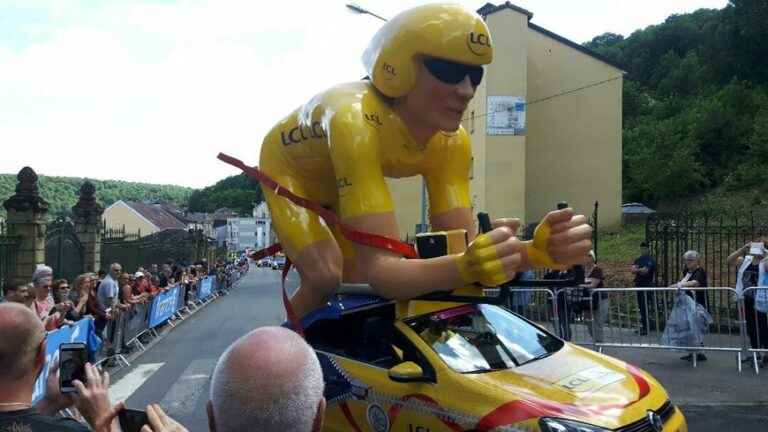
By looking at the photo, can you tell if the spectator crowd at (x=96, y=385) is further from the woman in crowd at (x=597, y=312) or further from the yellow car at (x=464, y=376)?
the woman in crowd at (x=597, y=312)

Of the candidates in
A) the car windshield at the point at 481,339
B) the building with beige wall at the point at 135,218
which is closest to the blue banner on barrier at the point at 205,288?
the car windshield at the point at 481,339

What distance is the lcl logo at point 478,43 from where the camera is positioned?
522 centimetres

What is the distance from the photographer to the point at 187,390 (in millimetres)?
8688

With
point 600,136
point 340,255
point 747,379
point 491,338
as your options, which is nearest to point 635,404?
point 491,338

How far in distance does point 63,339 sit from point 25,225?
6636 millimetres

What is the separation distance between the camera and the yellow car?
413 cm

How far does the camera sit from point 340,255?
19.1ft

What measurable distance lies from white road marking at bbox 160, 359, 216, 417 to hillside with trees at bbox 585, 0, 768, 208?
31.0 meters

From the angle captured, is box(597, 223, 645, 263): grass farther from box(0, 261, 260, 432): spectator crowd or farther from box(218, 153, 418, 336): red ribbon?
box(0, 261, 260, 432): spectator crowd

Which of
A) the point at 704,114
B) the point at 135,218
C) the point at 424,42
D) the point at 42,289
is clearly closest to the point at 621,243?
the point at 704,114

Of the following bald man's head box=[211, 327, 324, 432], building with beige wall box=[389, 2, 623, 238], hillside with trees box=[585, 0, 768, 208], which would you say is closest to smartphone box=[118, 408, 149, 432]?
bald man's head box=[211, 327, 324, 432]

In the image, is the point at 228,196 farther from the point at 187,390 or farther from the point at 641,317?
the point at 641,317

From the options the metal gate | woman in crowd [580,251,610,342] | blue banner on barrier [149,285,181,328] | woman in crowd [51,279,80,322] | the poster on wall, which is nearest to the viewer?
woman in crowd [51,279,80,322]

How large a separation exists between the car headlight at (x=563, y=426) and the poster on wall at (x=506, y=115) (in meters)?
28.5
